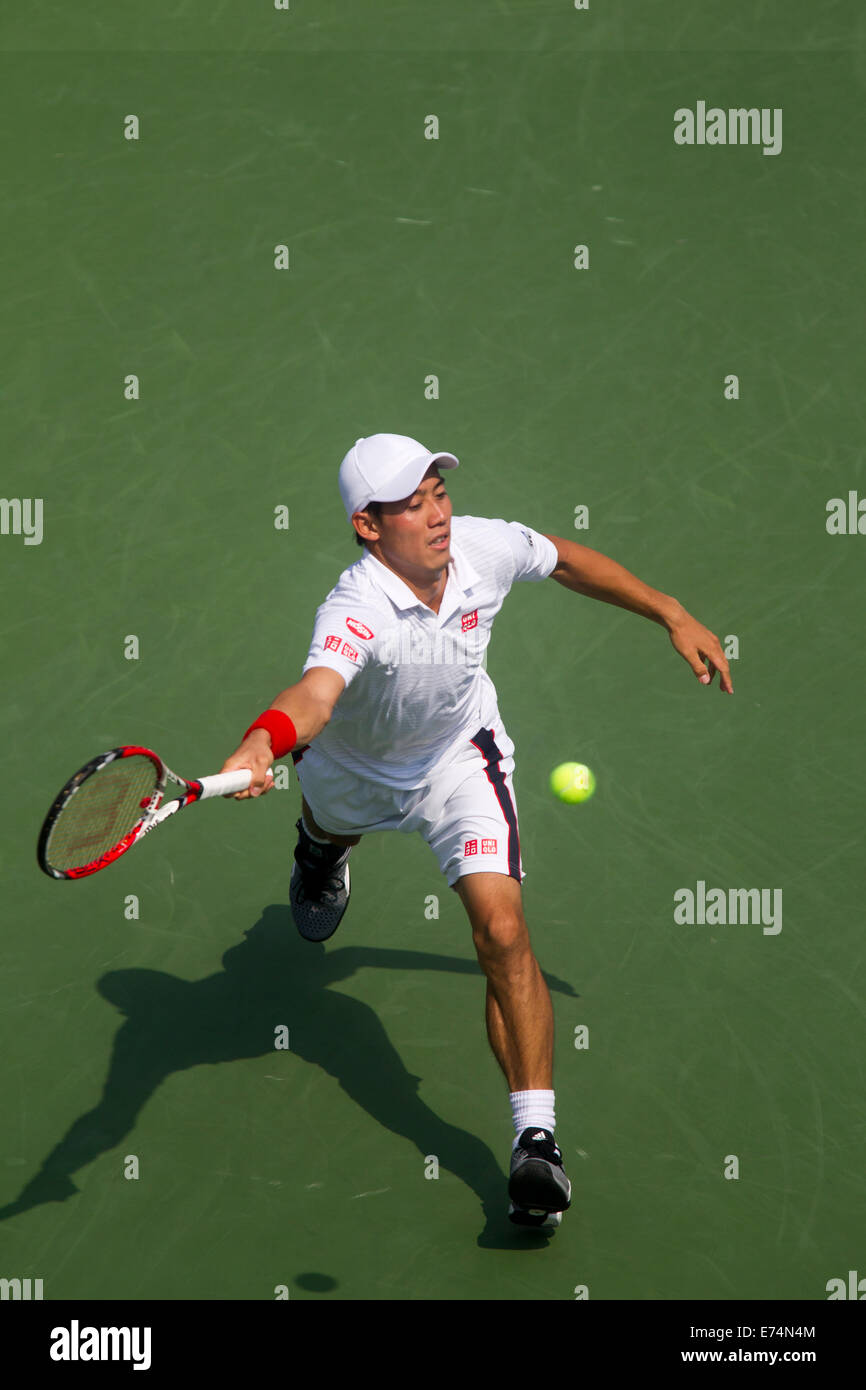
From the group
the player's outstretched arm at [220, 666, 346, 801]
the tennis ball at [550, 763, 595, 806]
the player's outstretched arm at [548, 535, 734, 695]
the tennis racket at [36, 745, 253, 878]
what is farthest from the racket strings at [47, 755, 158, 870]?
the tennis ball at [550, 763, 595, 806]

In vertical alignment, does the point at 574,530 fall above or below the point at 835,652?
above

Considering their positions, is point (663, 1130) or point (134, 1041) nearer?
point (663, 1130)

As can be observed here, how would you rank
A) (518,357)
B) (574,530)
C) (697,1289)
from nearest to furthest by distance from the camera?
(697,1289), (574,530), (518,357)

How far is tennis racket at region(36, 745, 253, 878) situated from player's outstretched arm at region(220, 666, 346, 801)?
4cm

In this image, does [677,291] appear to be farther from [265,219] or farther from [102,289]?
[102,289]

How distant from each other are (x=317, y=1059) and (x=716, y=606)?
9.27 ft

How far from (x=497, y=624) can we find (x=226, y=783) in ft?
10.9

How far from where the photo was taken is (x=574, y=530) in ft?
22.9

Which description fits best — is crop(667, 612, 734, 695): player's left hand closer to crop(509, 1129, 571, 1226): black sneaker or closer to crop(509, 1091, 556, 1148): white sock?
crop(509, 1091, 556, 1148): white sock

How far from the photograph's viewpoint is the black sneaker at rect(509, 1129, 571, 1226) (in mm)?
4262

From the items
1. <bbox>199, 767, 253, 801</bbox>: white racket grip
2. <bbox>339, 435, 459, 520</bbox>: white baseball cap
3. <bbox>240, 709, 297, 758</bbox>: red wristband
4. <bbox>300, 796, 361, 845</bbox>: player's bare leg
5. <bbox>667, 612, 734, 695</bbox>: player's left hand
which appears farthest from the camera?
<bbox>300, 796, 361, 845</bbox>: player's bare leg

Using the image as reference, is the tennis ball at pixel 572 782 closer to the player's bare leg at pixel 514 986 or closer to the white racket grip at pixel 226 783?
the player's bare leg at pixel 514 986

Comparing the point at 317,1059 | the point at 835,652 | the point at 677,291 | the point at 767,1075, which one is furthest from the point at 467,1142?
the point at 677,291

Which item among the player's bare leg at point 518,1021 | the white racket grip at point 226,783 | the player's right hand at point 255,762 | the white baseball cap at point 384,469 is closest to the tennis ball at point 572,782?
the player's bare leg at point 518,1021
